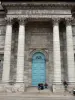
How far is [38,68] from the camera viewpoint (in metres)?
19.3

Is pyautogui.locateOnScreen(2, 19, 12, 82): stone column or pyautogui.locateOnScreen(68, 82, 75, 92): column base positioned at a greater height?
pyautogui.locateOnScreen(2, 19, 12, 82): stone column

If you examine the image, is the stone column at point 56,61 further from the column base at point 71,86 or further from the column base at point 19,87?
the column base at point 19,87

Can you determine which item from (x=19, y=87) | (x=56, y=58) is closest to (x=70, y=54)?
(x=56, y=58)

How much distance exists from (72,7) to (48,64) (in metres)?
6.91

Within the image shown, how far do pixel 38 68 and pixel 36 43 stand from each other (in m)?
2.96

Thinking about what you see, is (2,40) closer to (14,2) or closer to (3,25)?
(3,25)

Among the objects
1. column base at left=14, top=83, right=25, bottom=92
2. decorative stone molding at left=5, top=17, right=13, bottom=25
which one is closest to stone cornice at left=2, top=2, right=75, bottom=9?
decorative stone molding at left=5, top=17, right=13, bottom=25

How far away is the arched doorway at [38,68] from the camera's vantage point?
18984 mm

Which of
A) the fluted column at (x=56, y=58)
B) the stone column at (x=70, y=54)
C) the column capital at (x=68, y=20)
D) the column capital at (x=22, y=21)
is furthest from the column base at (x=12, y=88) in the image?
the column capital at (x=68, y=20)

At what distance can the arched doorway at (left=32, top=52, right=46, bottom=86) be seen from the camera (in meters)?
19.0

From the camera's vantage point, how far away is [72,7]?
1850 cm

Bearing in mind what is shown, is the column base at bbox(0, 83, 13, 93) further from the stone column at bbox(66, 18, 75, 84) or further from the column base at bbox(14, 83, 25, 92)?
the stone column at bbox(66, 18, 75, 84)

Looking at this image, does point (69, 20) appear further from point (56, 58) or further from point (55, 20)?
point (56, 58)

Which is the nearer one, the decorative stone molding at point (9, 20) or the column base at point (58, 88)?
the column base at point (58, 88)
